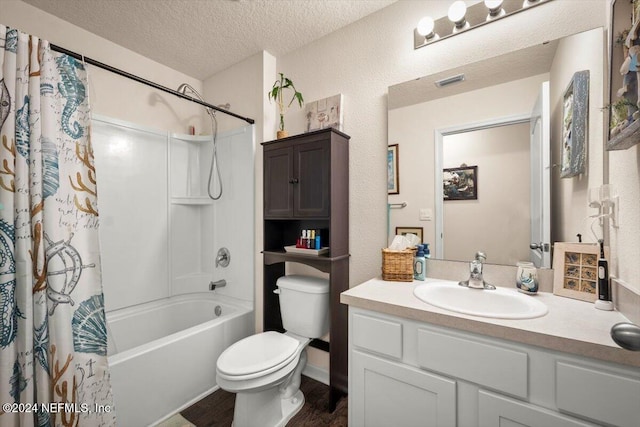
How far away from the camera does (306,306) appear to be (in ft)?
5.85

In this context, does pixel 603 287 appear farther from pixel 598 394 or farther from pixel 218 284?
pixel 218 284

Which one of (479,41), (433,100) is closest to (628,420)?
(433,100)

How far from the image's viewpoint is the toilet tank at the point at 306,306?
1762 millimetres

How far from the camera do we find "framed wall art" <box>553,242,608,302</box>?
1129 millimetres

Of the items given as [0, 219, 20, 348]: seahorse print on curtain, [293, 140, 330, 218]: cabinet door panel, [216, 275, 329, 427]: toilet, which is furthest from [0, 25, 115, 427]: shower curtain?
[293, 140, 330, 218]: cabinet door panel

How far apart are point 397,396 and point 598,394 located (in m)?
0.65

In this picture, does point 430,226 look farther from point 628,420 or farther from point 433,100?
point 628,420

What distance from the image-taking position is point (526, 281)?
1.27 meters

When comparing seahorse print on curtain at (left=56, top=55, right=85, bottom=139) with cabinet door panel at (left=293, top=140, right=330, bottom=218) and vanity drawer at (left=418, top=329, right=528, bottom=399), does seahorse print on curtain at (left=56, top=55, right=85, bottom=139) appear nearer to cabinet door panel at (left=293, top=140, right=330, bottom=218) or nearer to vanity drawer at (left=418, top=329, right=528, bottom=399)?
cabinet door panel at (left=293, top=140, right=330, bottom=218)

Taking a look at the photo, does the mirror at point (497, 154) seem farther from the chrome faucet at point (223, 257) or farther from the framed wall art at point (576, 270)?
the chrome faucet at point (223, 257)

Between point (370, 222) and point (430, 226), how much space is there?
38 cm

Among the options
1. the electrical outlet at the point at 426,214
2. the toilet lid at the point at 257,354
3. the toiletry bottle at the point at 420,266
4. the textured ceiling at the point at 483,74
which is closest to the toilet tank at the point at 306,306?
the toilet lid at the point at 257,354

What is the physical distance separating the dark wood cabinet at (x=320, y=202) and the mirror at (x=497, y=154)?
1.16 feet

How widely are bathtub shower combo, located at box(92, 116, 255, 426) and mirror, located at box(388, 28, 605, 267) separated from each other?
52.6 inches
